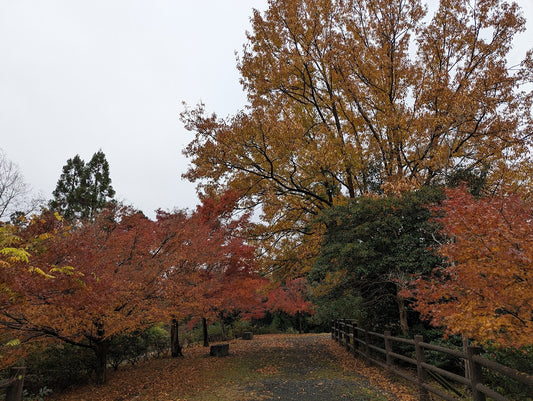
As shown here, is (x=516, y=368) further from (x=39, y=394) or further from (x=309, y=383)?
(x=39, y=394)

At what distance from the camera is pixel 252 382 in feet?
28.0

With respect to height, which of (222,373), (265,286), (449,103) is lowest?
(222,373)

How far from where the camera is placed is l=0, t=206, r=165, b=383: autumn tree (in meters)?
5.02

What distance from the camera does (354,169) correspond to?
41.7 ft

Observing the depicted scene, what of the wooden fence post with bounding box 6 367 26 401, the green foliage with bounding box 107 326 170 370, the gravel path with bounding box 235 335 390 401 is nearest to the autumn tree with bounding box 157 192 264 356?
the green foliage with bounding box 107 326 170 370

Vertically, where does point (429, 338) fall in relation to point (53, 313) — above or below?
below

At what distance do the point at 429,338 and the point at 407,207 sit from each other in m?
4.07

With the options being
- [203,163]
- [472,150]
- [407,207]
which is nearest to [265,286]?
[203,163]

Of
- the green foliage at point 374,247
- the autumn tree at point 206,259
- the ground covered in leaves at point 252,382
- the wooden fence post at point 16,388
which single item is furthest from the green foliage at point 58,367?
the green foliage at point 374,247

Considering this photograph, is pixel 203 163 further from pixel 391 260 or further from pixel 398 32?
pixel 398 32

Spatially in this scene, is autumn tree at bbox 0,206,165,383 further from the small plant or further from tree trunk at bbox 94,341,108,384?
the small plant

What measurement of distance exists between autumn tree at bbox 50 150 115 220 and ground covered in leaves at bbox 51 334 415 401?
16849 millimetres

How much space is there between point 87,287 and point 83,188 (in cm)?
2374

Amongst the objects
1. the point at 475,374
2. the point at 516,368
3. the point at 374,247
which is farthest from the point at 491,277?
the point at 374,247
